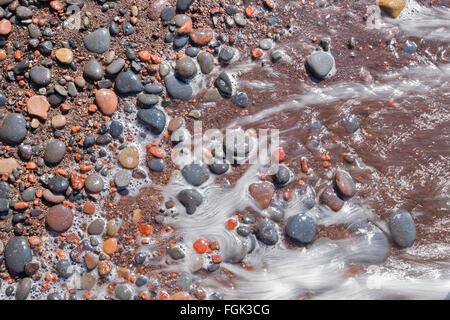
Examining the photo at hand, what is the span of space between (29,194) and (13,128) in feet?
2.13

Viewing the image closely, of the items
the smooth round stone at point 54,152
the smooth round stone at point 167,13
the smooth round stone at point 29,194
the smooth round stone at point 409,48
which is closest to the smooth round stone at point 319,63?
the smooth round stone at point 409,48

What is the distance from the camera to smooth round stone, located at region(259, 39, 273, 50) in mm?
3445

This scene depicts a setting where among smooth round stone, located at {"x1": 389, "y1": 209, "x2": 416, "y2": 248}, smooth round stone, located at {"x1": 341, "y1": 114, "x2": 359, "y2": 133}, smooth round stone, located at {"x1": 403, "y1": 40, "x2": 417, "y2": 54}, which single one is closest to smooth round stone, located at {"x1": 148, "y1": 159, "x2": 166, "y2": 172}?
smooth round stone, located at {"x1": 341, "y1": 114, "x2": 359, "y2": 133}

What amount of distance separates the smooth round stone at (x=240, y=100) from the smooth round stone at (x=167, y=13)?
1.02 metres

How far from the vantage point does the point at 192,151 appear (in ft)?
11.2

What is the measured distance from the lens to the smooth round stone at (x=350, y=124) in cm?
345

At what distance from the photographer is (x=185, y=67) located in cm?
330

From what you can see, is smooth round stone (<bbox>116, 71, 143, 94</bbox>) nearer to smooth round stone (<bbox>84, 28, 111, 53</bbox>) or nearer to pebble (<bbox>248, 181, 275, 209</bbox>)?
smooth round stone (<bbox>84, 28, 111, 53</bbox>)

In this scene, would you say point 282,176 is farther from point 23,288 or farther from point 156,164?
point 23,288

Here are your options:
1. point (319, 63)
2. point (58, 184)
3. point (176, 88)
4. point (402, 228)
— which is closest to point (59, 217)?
point (58, 184)

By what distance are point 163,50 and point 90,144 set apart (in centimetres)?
118

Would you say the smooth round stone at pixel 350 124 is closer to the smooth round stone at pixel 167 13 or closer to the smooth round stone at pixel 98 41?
the smooth round stone at pixel 167 13

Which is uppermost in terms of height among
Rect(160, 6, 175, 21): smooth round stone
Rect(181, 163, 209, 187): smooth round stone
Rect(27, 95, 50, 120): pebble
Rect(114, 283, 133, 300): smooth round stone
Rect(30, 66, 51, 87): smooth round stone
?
Rect(160, 6, 175, 21): smooth round stone

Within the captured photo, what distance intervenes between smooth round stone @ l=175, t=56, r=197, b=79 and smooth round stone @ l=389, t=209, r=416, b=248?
253 cm
